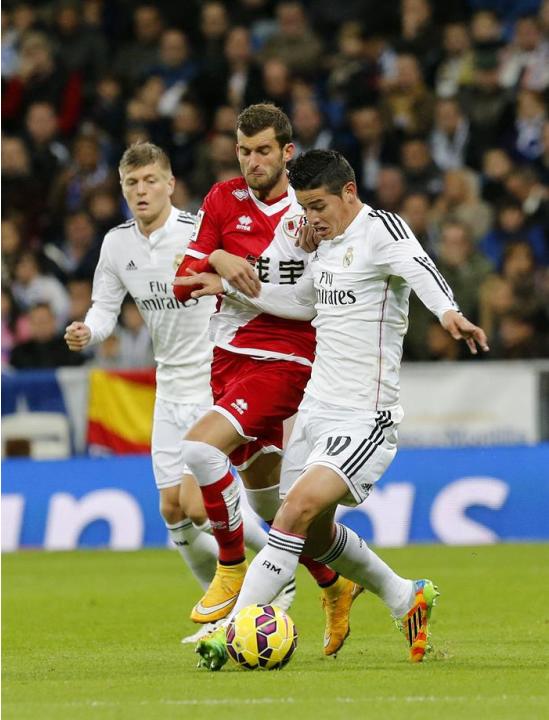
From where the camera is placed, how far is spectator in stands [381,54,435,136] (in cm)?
1738

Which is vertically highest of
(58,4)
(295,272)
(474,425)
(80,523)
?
A: (58,4)

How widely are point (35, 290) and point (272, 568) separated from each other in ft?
34.7

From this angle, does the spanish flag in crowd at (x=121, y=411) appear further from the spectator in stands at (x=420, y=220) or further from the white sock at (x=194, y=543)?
the white sock at (x=194, y=543)

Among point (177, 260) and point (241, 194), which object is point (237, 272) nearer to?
point (241, 194)

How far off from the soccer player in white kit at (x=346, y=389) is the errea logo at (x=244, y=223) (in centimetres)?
63

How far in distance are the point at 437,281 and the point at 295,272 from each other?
1.15 meters

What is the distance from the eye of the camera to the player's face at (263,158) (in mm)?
7977

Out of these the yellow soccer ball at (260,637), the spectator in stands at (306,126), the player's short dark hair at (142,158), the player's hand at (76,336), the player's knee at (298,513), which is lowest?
the yellow soccer ball at (260,637)

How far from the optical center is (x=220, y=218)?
827 centimetres

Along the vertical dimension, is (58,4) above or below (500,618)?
above

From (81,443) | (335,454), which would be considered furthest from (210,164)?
(335,454)

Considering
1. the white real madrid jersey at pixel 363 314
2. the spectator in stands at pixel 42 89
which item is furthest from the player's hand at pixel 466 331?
the spectator in stands at pixel 42 89

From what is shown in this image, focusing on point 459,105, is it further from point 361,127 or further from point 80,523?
point 80,523

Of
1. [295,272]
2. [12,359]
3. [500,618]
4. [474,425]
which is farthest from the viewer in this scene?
[12,359]
